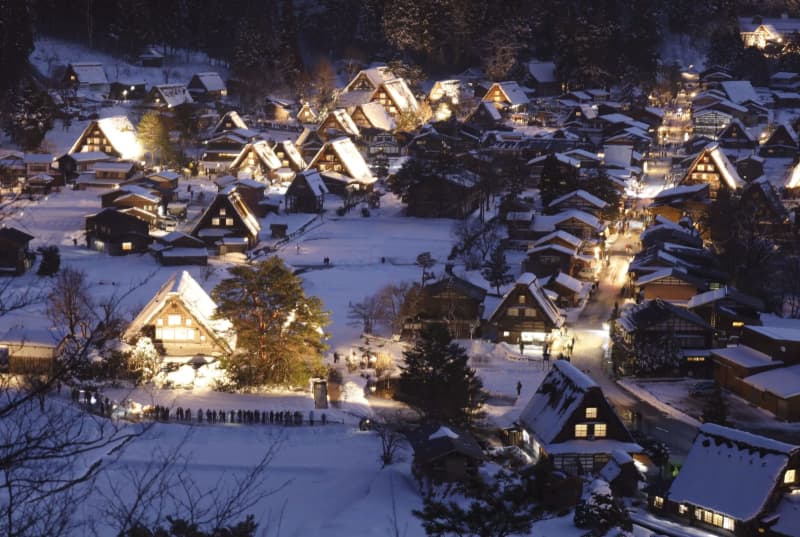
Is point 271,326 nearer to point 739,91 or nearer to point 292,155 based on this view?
point 292,155

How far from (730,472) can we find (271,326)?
7.87 metres

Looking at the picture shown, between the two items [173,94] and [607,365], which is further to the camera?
[173,94]

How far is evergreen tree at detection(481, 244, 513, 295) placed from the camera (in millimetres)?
24859

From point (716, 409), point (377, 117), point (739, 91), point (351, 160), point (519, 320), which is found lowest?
point (716, 409)

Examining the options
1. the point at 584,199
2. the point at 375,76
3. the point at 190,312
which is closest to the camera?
the point at 190,312

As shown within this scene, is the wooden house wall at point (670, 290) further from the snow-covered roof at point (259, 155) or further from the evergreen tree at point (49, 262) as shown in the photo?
the snow-covered roof at point (259, 155)

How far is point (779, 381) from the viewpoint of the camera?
62.2ft

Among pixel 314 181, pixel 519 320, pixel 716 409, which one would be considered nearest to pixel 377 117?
pixel 314 181

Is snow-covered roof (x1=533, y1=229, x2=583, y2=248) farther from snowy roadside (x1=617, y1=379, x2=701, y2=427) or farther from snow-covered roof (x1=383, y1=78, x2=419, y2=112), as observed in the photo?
snow-covered roof (x1=383, y1=78, x2=419, y2=112)

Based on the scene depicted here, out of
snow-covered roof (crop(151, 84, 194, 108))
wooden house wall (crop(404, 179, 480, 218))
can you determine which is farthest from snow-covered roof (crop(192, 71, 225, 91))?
wooden house wall (crop(404, 179, 480, 218))

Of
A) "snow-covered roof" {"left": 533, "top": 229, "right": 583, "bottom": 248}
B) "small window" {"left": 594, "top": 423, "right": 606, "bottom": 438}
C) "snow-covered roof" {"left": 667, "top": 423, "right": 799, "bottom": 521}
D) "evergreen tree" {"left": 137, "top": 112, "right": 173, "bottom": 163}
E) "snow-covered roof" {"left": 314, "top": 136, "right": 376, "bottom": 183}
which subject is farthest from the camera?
"evergreen tree" {"left": 137, "top": 112, "right": 173, "bottom": 163}

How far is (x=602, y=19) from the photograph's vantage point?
52.2m

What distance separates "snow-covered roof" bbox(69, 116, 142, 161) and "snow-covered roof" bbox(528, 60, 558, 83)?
21922mm

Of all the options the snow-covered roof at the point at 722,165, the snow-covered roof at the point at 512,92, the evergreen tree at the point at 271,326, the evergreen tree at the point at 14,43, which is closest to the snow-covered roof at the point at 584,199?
the snow-covered roof at the point at 722,165
